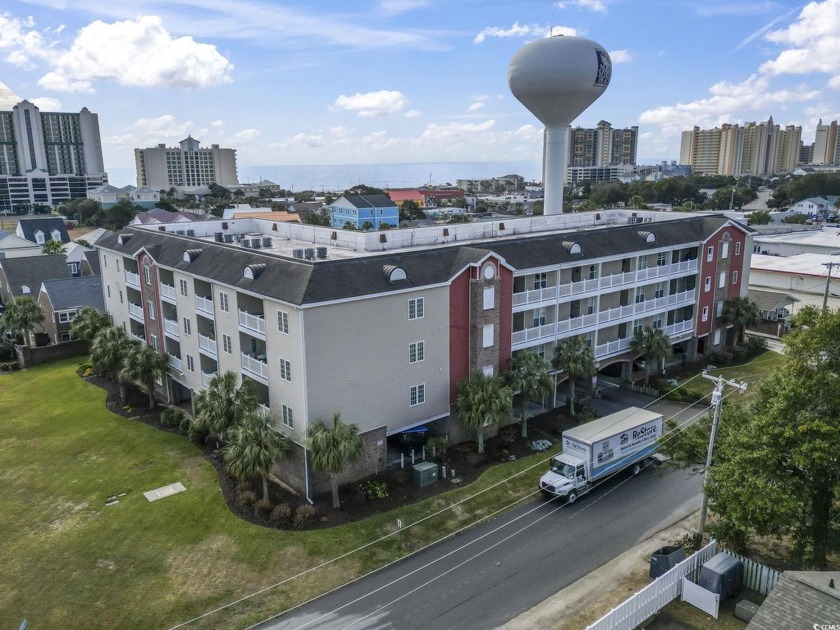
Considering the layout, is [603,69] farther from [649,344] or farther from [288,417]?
[288,417]

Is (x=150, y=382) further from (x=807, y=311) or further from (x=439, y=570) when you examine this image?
(x=807, y=311)

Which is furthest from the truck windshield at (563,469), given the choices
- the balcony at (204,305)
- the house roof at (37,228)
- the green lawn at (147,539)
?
the house roof at (37,228)

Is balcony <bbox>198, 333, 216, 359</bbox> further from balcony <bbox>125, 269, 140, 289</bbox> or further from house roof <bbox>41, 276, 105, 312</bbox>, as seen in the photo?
house roof <bbox>41, 276, 105, 312</bbox>

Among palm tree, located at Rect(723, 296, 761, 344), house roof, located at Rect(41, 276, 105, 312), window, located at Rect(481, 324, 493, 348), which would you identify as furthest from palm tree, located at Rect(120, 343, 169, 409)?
palm tree, located at Rect(723, 296, 761, 344)

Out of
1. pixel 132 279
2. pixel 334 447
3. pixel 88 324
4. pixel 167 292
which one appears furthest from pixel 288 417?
pixel 88 324

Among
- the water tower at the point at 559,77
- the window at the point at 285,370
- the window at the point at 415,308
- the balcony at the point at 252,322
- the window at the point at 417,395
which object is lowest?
the window at the point at 417,395

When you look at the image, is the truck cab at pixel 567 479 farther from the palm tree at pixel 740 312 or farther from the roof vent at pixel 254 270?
the palm tree at pixel 740 312

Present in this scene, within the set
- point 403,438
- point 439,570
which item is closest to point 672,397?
point 403,438
